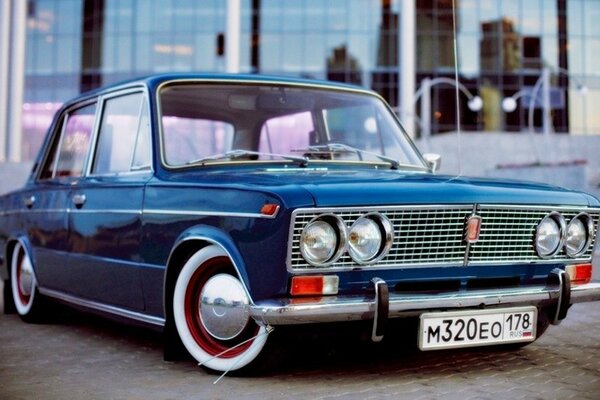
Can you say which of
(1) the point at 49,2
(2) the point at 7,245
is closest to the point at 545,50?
(1) the point at 49,2

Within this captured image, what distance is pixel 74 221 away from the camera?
6.24 meters

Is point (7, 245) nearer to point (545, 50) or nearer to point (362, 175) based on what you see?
point (362, 175)

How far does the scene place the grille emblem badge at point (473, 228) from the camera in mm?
4594

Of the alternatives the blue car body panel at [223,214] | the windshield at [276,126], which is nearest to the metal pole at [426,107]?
the windshield at [276,126]

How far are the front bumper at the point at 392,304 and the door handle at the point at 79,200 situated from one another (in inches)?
92.0

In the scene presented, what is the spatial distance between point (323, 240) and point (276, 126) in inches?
81.3

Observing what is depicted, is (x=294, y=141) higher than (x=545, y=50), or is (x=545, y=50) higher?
(x=545, y=50)

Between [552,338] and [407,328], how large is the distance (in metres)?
2.12

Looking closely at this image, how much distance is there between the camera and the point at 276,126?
243 inches

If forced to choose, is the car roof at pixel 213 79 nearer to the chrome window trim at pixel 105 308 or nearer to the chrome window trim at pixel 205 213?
the chrome window trim at pixel 205 213

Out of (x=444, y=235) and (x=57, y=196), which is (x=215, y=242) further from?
(x=57, y=196)

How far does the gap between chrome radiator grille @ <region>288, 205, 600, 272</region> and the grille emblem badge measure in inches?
1.0

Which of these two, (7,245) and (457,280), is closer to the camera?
(457,280)

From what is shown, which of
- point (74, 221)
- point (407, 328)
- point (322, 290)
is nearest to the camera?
point (322, 290)
